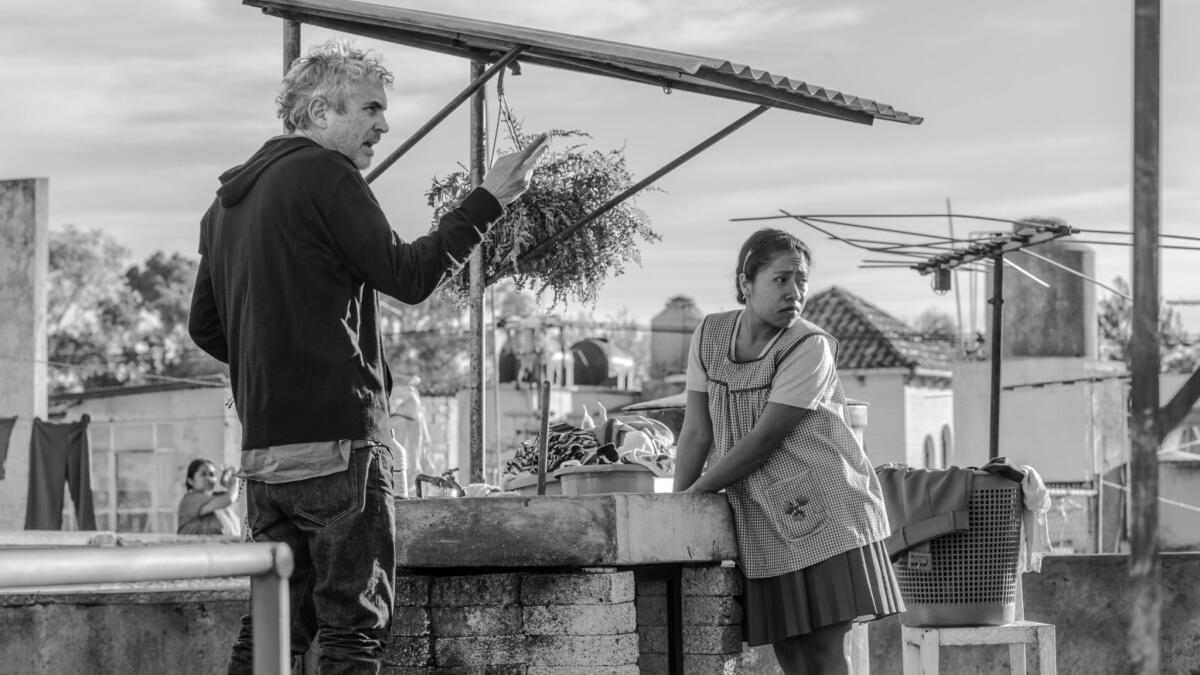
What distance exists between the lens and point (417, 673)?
4.71 metres

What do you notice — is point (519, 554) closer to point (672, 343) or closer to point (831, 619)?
point (831, 619)

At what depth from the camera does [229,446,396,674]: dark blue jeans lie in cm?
379

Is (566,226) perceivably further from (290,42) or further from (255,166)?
(255,166)

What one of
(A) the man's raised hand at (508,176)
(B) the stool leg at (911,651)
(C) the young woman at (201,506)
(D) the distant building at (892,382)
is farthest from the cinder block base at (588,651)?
(D) the distant building at (892,382)

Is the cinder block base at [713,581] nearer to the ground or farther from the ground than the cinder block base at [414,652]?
farther from the ground

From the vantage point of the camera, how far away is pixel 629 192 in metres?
6.69

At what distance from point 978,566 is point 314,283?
313 centimetres

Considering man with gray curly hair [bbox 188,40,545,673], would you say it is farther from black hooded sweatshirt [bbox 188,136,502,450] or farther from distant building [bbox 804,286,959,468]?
distant building [bbox 804,286,959,468]

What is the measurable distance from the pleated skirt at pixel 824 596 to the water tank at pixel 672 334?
34.5 m

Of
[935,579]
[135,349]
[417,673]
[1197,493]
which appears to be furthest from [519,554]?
[135,349]

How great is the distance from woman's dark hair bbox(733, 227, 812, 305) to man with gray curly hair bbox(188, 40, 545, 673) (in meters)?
1.10

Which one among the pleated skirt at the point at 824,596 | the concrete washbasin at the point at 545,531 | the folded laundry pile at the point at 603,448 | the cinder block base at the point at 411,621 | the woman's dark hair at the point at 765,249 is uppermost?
the woman's dark hair at the point at 765,249

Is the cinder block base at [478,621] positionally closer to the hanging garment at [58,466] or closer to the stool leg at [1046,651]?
the stool leg at [1046,651]

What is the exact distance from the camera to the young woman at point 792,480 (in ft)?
15.2
